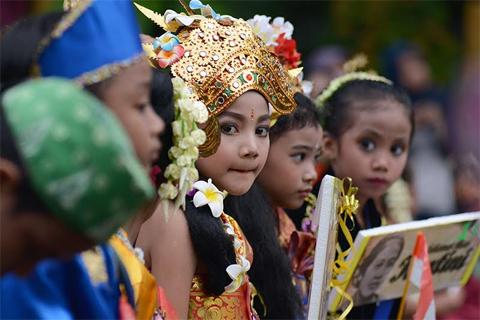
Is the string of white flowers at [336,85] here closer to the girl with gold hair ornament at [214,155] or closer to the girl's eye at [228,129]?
the girl with gold hair ornament at [214,155]

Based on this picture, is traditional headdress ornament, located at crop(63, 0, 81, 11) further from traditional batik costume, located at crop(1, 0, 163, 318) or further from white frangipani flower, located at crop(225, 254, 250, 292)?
white frangipani flower, located at crop(225, 254, 250, 292)

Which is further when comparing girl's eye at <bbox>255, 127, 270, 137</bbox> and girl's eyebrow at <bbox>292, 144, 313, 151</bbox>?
girl's eyebrow at <bbox>292, 144, 313, 151</bbox>

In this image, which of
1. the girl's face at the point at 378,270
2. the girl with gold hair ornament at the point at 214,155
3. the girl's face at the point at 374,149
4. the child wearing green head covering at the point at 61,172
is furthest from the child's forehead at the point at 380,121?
the child wearing green head covering at the point at 61,172

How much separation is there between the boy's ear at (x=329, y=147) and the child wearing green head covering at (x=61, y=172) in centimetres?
286

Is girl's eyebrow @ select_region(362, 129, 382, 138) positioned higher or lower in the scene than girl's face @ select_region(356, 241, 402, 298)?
higher

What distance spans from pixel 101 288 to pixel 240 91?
125 cm

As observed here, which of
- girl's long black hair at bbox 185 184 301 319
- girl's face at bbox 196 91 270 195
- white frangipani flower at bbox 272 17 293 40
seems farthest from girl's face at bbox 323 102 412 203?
girl's face at bbox 196 91 270 195

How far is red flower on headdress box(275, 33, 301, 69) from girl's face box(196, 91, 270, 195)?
78cm

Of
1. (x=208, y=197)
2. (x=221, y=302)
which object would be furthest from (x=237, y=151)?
(x=221, y=302)

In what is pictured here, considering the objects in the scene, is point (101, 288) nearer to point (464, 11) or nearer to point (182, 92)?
point (182, 92)

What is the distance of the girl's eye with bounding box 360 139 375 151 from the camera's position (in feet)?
14.1

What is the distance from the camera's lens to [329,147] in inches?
175

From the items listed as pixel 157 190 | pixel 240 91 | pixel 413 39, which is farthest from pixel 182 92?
pixel 413 39

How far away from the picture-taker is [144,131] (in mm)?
1939
